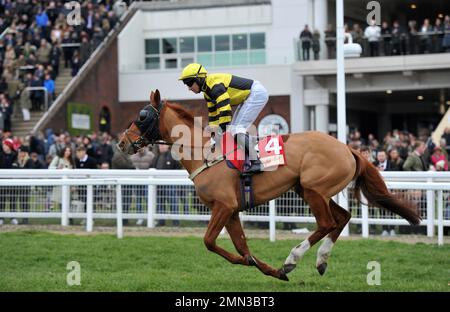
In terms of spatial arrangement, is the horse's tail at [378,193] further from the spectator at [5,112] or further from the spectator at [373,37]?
the spectator at [5,112]

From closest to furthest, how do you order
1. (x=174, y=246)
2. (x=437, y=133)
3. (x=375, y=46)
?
(x=174, y=246)
(x=437, y=133)
(x=375, y=46)

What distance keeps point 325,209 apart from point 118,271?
2.23 meters

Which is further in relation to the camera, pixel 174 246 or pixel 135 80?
pixel 135 80

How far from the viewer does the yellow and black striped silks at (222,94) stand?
8.00m

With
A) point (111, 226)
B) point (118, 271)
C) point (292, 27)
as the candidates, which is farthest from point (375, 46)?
point (118, 271)

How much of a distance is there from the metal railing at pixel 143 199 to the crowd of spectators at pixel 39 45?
11791 millimetres

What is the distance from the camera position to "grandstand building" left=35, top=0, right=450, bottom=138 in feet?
88.9

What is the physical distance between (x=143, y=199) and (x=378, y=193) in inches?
203

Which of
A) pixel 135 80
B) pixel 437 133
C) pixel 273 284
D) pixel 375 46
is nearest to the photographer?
pixel 273 284

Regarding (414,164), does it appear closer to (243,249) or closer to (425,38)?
(243,249)

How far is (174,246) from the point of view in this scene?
35.1 ft

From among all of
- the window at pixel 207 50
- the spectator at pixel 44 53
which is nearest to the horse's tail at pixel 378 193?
the spectator at pixel 44 53

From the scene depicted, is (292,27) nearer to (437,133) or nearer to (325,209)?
(437,133)

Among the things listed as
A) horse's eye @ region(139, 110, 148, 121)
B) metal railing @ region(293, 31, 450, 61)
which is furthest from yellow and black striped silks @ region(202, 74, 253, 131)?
metal railing @ region(293, 31, 450, 61)
